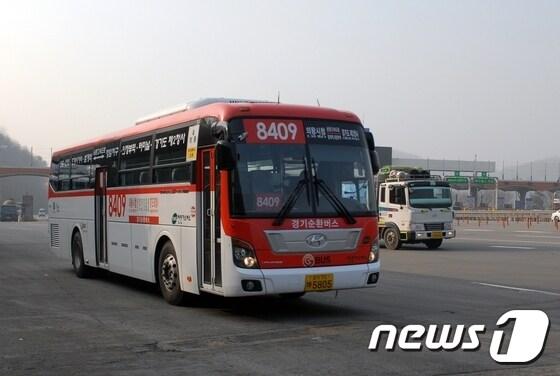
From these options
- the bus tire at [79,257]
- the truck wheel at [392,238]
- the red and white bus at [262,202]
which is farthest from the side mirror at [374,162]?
the truck wheel at [392,238]

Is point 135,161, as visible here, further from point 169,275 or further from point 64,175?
point 64,175

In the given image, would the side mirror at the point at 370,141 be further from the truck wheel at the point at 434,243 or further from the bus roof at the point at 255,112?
the truck wheel at the point at 434,243

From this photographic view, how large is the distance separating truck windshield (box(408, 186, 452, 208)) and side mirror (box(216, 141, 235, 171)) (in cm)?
1736

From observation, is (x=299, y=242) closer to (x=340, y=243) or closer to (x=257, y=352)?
(x=340, y=243)

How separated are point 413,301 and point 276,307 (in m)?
2.41

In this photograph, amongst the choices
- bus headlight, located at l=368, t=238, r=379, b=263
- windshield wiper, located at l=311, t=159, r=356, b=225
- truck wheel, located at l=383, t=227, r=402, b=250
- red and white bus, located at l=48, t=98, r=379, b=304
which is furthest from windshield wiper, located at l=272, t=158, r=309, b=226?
truck wheel, located at l=383, t=227, r=402, b=250

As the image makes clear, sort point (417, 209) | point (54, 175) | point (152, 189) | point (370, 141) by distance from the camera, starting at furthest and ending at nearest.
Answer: point (417, 209), point (54, 175), point (152, 189), point (370, 141)

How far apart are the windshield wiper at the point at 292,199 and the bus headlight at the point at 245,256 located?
48cm

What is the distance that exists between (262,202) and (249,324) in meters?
1.70

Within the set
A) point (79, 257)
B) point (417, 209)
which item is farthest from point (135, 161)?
point (417, 209)

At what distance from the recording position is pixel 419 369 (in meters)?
7.27

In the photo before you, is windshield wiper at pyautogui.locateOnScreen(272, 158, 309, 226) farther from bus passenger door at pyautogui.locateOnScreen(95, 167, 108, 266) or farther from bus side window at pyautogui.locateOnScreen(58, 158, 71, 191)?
bus side window at pyautogui.locateOnScreen(58, 158, 71, 191)

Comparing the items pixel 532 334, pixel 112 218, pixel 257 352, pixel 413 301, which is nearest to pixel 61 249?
pixel 112 218

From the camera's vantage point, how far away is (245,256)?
9836 mm
